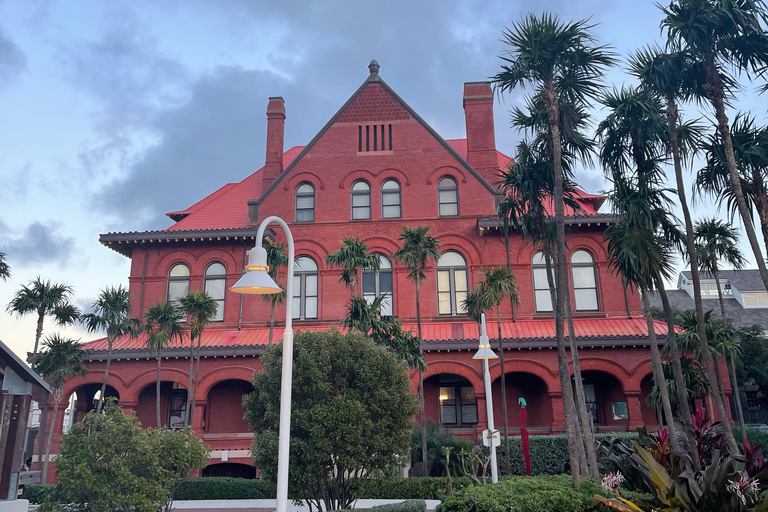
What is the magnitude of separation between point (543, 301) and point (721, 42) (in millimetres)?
14871

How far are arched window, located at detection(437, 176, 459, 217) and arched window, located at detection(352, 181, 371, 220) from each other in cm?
349

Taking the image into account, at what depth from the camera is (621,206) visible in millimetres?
17062

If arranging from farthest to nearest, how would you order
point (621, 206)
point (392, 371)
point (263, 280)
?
point (621, 206) < point (392, 371) < point (263, 280)

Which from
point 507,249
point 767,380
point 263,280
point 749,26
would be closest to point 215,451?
point 507,249

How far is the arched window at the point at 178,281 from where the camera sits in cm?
2997

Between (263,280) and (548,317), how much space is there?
22.3m

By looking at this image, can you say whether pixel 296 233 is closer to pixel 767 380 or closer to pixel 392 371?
pixel 392 371

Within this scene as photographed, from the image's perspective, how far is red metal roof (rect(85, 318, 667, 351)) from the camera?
2598cm

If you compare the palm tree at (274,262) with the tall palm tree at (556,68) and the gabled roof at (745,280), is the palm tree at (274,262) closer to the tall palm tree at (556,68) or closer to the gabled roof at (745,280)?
the tall palm tree at (556,68)

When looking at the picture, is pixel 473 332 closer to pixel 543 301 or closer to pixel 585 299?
pixel 543 301

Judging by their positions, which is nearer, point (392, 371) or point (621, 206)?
point (392, 371)

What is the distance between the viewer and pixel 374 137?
3167 cm

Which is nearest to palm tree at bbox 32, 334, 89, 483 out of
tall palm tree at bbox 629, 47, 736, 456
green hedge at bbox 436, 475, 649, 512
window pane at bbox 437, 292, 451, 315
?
window pane at bbox 437, 292, 451, 315

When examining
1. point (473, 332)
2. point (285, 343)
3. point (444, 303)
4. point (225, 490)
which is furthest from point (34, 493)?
point (285, 343)
